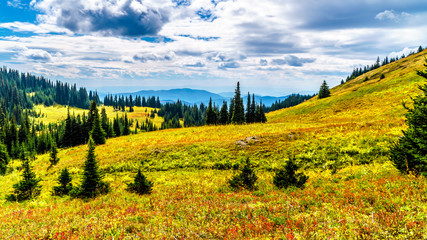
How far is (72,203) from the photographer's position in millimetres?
13664

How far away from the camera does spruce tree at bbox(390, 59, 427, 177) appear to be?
989 cm

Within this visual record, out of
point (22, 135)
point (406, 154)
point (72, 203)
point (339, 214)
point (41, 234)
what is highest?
point (406, 154)

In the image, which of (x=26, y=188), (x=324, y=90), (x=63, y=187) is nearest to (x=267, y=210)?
(x=63, y=187)

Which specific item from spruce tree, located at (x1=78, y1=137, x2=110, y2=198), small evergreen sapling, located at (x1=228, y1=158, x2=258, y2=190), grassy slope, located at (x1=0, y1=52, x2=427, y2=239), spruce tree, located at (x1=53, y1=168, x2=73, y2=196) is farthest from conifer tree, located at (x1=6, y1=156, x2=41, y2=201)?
small evergreen sapling, located at (x1=228, y1=158, x2=258, y2=190)

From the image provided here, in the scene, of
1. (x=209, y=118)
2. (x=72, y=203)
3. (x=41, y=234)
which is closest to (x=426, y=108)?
(x=41, y=234)

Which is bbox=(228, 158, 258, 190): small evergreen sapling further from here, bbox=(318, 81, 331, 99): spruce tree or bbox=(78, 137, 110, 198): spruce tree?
bbox=(318, 81, 331, 99): spruce tree

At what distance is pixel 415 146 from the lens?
34.4 feet

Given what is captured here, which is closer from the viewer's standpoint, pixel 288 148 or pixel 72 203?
pixel 72 203

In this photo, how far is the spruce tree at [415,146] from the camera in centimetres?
989

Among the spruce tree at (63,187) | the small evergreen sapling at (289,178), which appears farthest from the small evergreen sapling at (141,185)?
the small evergreen sapling at (289,178)

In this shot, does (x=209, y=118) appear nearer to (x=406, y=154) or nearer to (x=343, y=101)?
(x=343, y=101)

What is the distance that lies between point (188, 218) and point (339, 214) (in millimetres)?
5826

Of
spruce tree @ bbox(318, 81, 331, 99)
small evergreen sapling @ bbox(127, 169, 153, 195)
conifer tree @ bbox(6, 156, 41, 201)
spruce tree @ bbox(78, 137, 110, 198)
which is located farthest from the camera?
spruce tree @ bbox(318, 81, 331, 99)

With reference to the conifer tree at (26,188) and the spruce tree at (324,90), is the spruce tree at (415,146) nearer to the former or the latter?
the conifer tree at (26,188)
